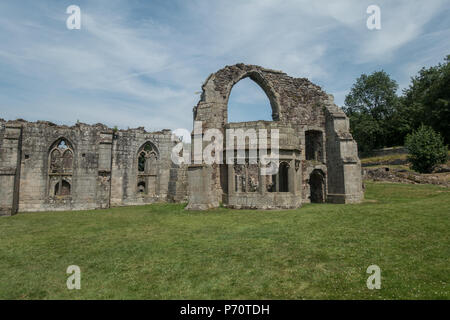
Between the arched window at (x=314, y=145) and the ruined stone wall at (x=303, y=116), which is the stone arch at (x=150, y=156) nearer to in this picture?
the ruined stone wall at (x=303, y=116)

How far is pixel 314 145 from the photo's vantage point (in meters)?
18.0

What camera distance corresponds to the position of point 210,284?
454 centimetres

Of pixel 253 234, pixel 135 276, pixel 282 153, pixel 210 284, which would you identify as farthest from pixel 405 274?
pixel 282 153

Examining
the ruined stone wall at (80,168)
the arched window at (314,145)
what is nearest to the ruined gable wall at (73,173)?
the ruined stone wall at (80,168)

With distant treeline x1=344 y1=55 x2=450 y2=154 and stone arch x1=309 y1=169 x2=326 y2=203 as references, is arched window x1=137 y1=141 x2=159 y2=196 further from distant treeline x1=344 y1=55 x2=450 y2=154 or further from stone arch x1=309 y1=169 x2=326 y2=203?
distant treeline x1=344 y1=55 x2=450 y2=154

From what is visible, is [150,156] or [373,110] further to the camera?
[373,110]

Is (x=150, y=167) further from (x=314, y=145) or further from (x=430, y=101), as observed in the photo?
(x=430, y=101)

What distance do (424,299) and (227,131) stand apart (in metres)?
11.6

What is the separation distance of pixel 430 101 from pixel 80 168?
47.2 m

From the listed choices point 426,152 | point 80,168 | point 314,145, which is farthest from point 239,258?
point 426,152

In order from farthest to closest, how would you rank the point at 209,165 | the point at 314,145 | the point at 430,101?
the point at 430,101, the point at 314,145, the point at 209,165

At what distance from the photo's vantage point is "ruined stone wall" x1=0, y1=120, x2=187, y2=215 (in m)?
15.3

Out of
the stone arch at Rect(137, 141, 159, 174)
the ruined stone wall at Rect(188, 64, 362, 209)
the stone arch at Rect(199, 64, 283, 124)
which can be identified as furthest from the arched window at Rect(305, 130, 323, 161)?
the stone arch at Rect(137, 141, 159, 174)
